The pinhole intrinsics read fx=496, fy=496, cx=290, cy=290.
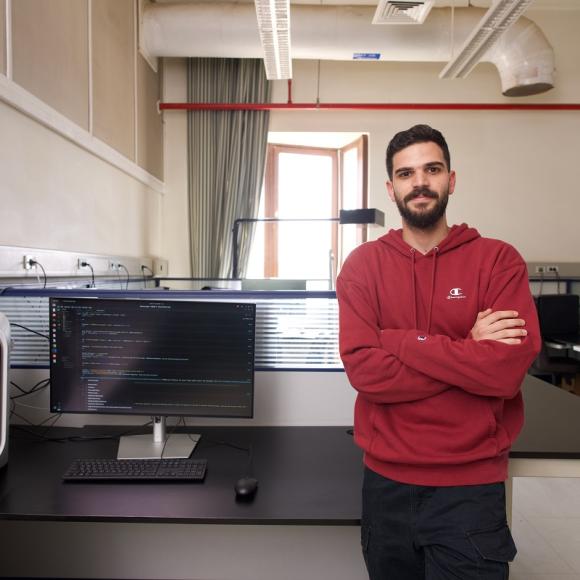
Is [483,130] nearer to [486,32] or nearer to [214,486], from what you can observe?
[486,32]

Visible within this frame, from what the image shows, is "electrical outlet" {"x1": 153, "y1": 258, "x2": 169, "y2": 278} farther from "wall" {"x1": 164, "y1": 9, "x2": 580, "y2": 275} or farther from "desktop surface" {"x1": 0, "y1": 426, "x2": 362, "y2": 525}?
"desktop surface" {"x1": 0, "y1": 426, "x2": 362, "y2": 525}

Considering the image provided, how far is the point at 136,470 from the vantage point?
1.28 metres

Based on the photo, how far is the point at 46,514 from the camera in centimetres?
108

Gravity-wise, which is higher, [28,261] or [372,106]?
[372,106]

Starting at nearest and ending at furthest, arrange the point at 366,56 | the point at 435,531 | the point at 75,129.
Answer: the point at 435,531 → the point at 75,129 → the point at 366,56

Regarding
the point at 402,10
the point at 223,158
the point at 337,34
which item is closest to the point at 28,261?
the point at 402,10

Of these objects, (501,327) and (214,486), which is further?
(214,486)

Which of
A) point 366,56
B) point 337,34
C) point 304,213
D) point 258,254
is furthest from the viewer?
point 304,213

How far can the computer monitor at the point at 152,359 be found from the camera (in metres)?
1.40

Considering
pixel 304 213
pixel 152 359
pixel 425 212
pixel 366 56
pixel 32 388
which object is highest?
pixel 366 56

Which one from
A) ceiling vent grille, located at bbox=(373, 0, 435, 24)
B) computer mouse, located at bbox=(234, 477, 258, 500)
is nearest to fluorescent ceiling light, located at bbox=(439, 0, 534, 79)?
ceiling vent grille, located at bbox=(373, 0, 435, 24)

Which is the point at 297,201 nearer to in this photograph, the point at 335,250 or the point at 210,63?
the point at 335,250

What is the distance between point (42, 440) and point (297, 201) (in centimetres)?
413

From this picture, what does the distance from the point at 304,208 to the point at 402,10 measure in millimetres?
2489
